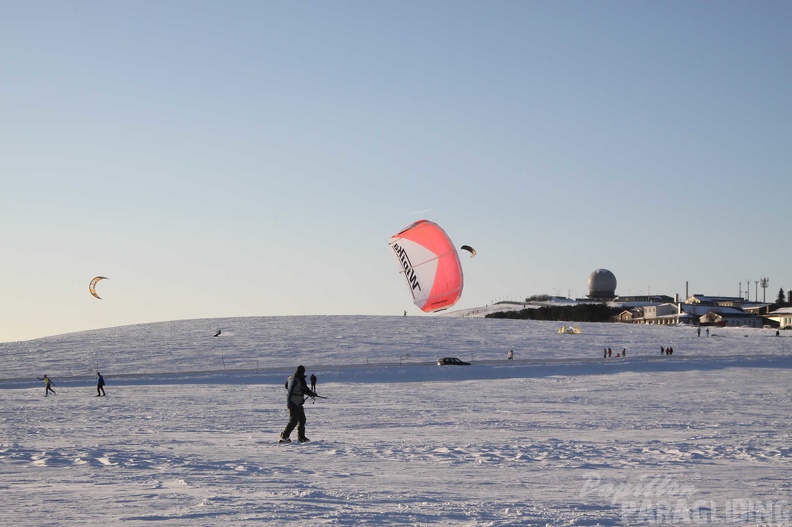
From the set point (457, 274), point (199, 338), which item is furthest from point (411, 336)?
point (457, 274)

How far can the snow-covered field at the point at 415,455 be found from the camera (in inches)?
295

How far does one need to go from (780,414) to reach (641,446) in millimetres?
8471

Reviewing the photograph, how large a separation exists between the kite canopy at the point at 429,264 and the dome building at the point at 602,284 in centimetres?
11049

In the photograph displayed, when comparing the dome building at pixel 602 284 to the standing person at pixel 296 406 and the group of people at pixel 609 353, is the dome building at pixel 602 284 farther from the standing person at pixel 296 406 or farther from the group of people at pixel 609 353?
the standing person at pixel 296 406

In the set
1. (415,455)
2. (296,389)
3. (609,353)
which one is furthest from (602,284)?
(415,455)

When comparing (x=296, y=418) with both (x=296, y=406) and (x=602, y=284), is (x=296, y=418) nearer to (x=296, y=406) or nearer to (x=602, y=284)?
(x=296, y=406)

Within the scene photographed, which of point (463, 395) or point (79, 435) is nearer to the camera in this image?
point (79, 435)

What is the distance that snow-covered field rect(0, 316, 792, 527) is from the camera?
7504mm

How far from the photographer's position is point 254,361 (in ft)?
184

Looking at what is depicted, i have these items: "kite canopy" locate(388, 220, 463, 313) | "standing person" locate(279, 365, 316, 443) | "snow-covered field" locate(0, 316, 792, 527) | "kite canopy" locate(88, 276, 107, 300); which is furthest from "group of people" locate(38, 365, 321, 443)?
"kite canopy" locate(88, 276, 107, 300)

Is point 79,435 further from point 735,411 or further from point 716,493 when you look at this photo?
point 735,411

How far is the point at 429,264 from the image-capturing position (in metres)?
27.0

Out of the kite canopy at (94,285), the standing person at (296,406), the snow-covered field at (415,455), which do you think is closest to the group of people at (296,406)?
the standing person at (296,406)

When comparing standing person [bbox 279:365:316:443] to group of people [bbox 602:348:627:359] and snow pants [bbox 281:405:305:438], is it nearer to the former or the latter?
snow pants [bbox 281:405:305:438]
